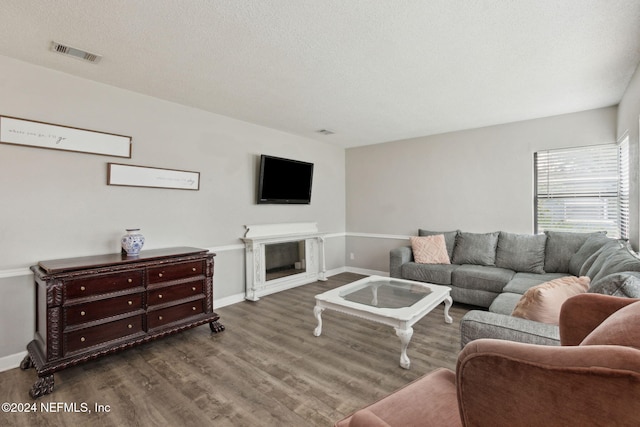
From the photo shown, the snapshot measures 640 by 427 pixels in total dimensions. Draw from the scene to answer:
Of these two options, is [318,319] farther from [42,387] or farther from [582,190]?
[582,190]

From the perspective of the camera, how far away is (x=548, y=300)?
5.57ft

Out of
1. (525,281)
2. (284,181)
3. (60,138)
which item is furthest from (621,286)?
(60,138)

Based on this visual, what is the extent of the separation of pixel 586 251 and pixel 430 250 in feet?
5.59

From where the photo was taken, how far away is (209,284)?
3.18m

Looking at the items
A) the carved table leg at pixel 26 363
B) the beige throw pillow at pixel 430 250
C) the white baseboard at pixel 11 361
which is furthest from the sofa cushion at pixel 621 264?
the white baseboard at pixel 11 361

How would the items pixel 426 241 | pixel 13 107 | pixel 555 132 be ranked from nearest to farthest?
pixel 13 107 < pixel 555 132 < pixel 426 241

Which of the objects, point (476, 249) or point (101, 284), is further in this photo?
point (476, 249)

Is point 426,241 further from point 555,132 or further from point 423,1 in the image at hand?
point 423,1

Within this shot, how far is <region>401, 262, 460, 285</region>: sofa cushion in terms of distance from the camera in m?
3.96

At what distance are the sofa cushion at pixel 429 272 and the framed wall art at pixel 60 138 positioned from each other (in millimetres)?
3719

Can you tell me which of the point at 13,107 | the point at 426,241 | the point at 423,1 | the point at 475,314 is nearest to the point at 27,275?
the point at 13,107

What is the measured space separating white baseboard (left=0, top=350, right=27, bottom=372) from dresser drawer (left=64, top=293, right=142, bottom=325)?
0.71 meters

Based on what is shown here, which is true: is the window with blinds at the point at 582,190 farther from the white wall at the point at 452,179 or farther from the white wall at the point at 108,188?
the white wall at the point at 108,188

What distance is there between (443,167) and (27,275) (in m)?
5.17
